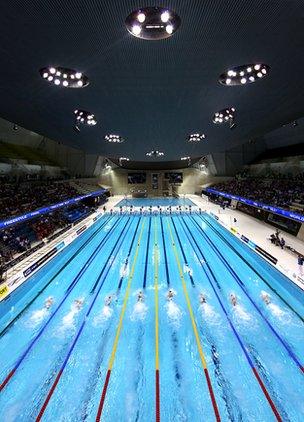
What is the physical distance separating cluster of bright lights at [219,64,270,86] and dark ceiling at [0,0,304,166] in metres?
0.32

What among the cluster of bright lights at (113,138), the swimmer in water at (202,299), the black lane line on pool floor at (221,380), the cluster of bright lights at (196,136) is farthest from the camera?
the cluster of bright lights at (113,138)

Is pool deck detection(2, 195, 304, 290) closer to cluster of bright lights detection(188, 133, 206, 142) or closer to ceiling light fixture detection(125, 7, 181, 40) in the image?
cluster of bright lights detection(188, 133, 206, 142)

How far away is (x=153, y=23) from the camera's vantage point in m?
6.62

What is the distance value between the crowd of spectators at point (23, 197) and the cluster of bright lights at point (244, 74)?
50.6 ft

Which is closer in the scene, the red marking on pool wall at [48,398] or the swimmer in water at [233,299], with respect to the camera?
the red marking on pool wall at [48,398]

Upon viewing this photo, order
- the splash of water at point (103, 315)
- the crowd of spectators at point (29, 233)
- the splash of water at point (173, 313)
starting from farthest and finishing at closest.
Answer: the crowd of spectators at point (29, 233)
the splash of water at point (103, 315)
the splash of water at point (173, 313)

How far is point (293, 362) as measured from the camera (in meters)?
7.79

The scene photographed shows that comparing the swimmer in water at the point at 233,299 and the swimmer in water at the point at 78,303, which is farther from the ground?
the swimmer in water at the point at 233,299

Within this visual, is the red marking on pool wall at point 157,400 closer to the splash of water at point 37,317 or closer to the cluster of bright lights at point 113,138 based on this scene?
the splash of water at point 37,317

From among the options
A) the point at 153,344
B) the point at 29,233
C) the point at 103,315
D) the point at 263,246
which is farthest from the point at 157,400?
the point at 29,233

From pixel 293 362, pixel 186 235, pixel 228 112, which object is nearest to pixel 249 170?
pixel 186 235

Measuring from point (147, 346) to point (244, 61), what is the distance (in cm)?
1002

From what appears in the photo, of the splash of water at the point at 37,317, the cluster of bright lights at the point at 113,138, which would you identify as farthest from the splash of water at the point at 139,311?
the cluster of bright lights at the point at 113,138

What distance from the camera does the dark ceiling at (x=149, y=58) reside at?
5988mm
